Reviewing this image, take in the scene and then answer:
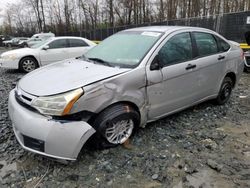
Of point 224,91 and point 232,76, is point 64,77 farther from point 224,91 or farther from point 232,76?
point 232,76

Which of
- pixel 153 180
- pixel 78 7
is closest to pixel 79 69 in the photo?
pixel 153 180

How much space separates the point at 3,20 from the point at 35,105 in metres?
50.8

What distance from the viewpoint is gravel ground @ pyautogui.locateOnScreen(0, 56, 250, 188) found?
7.80 ft

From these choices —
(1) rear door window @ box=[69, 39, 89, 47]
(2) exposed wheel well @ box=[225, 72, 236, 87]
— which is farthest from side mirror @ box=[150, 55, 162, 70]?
(1) rear door window @ box=[69, 39, 89, 47]

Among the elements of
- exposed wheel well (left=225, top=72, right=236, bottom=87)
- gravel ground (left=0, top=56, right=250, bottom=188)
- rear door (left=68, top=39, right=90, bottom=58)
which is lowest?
gravel ground (left=0, top=56, right=250, bottom=188)

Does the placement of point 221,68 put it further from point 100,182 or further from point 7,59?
point 7,59

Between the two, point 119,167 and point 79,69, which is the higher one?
point 79,69

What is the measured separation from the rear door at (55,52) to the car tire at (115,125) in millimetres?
6273

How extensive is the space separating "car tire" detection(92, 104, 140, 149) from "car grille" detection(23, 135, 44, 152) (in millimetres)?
598

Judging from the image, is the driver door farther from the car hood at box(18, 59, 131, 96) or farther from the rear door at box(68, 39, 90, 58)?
the rear door at box(68, 39, 90, 58)

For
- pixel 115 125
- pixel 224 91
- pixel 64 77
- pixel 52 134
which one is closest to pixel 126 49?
pixel 64 77

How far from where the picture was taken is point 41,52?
26.9 feet

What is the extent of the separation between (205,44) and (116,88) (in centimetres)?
209

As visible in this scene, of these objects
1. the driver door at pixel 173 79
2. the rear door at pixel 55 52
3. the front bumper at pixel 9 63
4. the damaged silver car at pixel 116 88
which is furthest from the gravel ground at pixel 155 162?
the rear door at pixel 55 52
